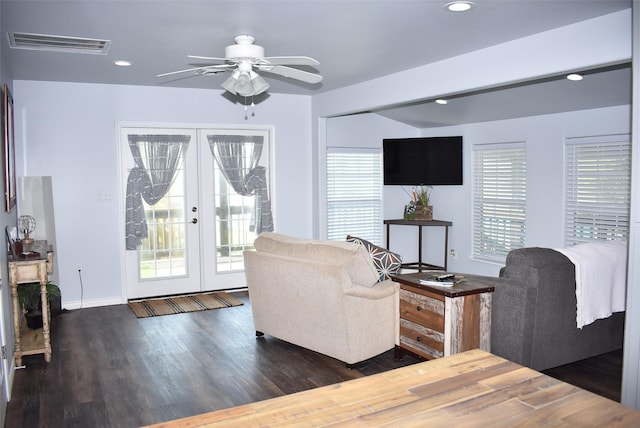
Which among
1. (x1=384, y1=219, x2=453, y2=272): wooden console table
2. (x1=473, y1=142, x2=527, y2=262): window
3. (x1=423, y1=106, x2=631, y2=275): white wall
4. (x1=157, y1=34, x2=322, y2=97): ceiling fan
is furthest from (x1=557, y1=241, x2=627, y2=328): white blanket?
(x1=384, y1=219, x2=453, y2=272): wooden console table

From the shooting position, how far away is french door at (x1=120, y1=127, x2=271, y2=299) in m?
6.46

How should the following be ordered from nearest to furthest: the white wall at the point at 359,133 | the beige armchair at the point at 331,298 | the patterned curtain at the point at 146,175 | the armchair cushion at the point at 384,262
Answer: the beige armchair at the point at 331,298
the armchair cushion at the point at 384,262
the patterned curtain at the point at 146,175
the white wall at the point at 359,133

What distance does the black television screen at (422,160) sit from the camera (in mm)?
7191

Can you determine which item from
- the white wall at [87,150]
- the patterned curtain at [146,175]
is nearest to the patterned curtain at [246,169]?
the white wall at [87,150]

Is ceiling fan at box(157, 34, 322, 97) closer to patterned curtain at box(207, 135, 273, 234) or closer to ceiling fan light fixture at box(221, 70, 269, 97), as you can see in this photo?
ceiling fan light fixture at box(221, 70, 269, 97)

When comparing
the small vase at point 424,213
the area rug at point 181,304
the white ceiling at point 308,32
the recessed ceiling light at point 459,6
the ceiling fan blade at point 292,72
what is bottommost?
the area rug at point 181,304

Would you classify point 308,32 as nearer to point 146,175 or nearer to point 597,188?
point 146,175

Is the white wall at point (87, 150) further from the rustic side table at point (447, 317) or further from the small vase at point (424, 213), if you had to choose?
the rustic side table at point (447, 317)

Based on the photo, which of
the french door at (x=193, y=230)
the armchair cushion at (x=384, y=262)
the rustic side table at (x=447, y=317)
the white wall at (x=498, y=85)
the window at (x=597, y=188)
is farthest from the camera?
the french door at (x=193, y=230)

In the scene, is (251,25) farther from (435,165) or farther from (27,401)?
(435,165)

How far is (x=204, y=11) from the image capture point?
3.39 m

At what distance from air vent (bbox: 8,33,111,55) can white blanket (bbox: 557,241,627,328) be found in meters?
3.87

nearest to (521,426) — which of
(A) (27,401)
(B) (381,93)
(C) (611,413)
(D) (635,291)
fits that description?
(C) (611,413)

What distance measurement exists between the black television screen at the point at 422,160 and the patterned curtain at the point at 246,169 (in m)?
1.76
